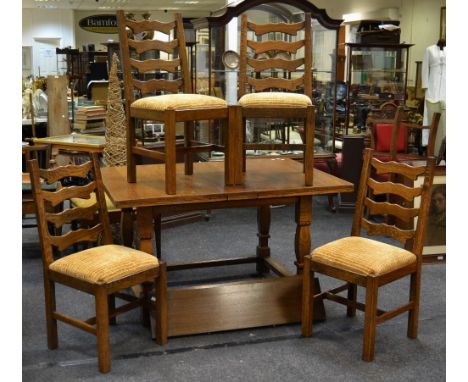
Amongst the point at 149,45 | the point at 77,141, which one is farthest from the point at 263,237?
the point at 77,141

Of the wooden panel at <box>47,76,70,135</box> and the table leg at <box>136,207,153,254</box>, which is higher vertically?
the wooden panel at <box>47,76,70,135</box>

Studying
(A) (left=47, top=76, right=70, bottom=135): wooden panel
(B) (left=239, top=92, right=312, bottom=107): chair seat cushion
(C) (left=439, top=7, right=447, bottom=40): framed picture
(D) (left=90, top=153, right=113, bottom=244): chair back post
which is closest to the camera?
(D) (left=90, top=153, right=113, bottom=244): chair back post

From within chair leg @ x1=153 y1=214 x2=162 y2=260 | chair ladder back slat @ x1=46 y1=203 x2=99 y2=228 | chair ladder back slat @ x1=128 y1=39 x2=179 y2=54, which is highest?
chair ladder back slat @ x1=128 y1=39 x2=179 y2=54

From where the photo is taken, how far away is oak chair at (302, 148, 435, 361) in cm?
289

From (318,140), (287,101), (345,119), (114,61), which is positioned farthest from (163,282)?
(345,119)

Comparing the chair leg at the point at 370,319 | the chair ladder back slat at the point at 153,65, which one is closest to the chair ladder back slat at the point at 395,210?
the chair leg at the point at 370,319

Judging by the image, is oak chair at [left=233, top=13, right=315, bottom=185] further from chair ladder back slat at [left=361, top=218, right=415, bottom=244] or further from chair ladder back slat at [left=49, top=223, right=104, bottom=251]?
chair ladder back slat at [left=49, top=223, right=104, bottom=251]

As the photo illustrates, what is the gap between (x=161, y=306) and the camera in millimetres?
3031

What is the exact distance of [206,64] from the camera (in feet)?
19.1

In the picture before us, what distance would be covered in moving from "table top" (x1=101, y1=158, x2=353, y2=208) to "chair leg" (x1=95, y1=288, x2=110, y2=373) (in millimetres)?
460

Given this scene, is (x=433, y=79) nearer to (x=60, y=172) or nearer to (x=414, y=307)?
(x=414, y=307)

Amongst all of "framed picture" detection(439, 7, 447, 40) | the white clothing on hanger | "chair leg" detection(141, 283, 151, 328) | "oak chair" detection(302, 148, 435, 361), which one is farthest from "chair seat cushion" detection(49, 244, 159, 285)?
"framed picture" detection(439, 7, 447, 40)

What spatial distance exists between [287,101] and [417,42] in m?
7.85

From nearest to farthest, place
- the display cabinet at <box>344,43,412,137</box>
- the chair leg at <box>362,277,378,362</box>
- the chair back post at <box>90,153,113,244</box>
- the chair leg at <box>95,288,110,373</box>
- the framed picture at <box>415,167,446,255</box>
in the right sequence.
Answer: the chair leg at <box>95,288,110,373</box>
the chair leg at <box>362,277,378,362</box>
the chair back post at <box>90,153,113,244</box>
the framed picture at <box>415,167,446,255</box>
the display cabinet at <box>344,43,412,137</box>
